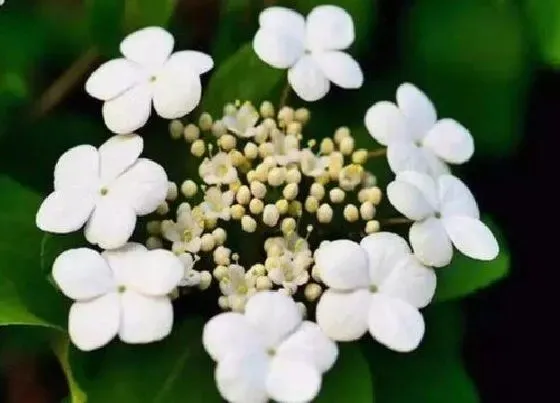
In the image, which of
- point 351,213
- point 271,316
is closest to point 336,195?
point 351,213

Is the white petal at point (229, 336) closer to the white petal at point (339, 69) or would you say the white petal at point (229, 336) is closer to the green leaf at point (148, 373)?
the green leaf at point (148, 373)

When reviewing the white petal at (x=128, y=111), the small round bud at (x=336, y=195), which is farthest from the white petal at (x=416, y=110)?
the white petal at (x=128, y=111)

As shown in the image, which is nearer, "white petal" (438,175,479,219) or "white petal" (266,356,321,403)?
"white petal" (266,356,321,403)

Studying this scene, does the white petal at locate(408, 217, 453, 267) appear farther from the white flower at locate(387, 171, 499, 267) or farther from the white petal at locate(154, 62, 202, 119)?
the white petal at locate(154, 62, 202, 119)

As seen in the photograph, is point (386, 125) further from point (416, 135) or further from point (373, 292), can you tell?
point (373, 292)

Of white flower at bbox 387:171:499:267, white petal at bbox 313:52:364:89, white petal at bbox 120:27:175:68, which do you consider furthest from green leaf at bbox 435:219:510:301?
white petal at bbox 120:27:175:68
